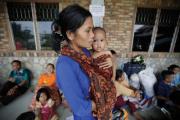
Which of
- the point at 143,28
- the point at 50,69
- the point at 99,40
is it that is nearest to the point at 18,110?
the point at 50,69

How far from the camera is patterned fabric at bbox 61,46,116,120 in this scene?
1.15 m

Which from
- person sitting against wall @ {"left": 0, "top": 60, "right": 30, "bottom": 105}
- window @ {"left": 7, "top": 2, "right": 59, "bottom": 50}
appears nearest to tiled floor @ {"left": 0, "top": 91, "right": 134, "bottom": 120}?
person sitting against wall @ {"left": 0, "top": 60, "right": 30, "bottom": 105}

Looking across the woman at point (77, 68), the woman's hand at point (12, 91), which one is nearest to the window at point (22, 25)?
the woman's hand at point (12, 91)

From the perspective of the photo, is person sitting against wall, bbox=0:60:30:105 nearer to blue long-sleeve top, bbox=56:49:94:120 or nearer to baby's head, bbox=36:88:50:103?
baby's head, bbox=36:88:50:103

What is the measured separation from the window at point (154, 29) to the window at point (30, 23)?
2.34 m

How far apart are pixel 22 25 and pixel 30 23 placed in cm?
22

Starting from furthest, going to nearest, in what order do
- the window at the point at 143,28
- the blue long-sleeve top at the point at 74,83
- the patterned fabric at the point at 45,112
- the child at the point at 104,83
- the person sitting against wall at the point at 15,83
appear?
the window at the point at 143,28
the person sitting against wall at the point at 15,83
the patterned fabric at the point at 45,112
the child at the point at 104,83
the blue long-sleeve top at the point at 74,83

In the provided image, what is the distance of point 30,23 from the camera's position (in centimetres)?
432

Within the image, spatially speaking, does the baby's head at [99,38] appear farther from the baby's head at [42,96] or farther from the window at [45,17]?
the window at [45,17]

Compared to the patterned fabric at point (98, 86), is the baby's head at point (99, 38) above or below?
above

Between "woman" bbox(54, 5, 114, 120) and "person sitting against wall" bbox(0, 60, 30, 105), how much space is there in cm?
331

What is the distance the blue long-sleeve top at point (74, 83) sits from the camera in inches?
41.7

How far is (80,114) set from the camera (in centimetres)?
113

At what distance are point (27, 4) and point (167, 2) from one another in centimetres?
367
